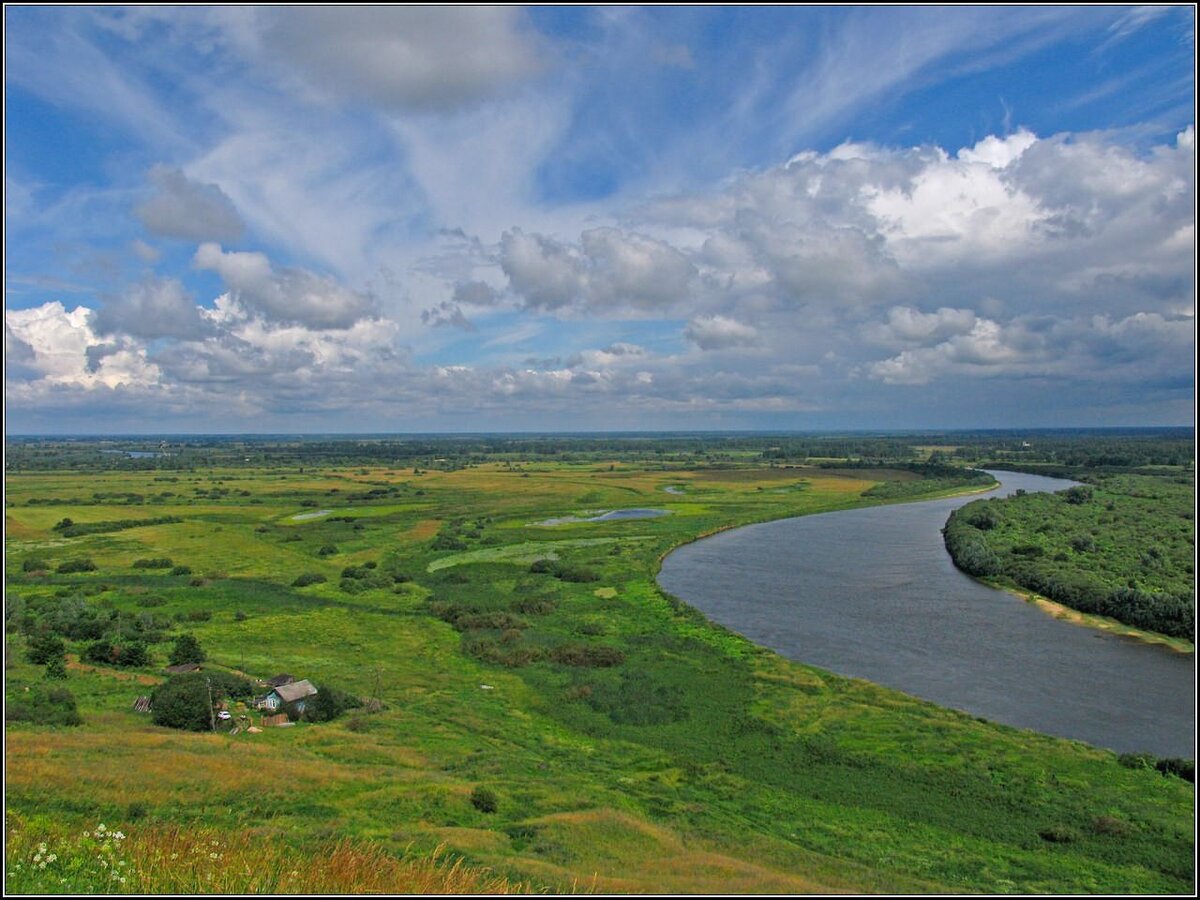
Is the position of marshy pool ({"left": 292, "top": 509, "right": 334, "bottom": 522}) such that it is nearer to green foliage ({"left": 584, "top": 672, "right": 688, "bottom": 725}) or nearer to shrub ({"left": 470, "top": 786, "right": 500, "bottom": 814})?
green foliage ({"left": 584, "top": 672, "right": 688, "bottom": 725})

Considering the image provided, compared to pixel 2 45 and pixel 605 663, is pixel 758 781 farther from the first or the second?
pixel 2 45

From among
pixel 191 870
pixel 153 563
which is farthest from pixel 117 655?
pixel 191 870

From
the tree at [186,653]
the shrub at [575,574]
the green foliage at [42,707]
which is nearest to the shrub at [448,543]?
the shrub at [575,574]

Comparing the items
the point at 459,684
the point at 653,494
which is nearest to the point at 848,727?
the point at 459,684

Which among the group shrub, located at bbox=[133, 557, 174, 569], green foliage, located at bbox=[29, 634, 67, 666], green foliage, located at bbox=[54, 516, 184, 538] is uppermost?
green foliage, located at bbox=[29, 634, 67, 666]

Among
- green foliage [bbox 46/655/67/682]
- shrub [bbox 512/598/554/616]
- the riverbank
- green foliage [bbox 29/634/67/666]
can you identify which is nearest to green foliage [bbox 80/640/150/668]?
green foliage [bbox 29/634/67/666]

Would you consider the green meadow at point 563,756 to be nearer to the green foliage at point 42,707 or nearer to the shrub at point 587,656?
the shrub at point 587,656

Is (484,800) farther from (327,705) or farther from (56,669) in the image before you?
(56,669)
